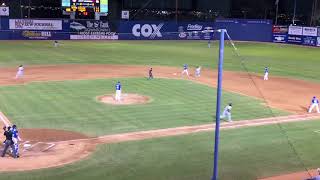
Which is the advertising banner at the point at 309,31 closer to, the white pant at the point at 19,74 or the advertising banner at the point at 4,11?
the advertising banner at the point at 4,11

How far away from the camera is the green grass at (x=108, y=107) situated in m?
25.5

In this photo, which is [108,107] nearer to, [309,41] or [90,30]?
[90,30]

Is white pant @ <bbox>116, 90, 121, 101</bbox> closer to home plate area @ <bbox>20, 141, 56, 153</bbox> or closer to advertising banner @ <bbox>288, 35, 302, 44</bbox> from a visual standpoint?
home plate area @ <bbox>20, 141, 56, 153</bbox>

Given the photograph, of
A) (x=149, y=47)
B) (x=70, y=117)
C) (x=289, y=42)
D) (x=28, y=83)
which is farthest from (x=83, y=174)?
(x=289, y=42)

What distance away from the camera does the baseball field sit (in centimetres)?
1848

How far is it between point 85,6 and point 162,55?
41.0 feet

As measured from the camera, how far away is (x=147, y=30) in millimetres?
82625

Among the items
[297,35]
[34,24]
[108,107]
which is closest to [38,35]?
[34,24]

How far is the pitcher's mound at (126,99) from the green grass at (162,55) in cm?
2030

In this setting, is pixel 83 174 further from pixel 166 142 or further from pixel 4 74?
pixel 4 74

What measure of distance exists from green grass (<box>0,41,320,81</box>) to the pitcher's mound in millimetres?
20298

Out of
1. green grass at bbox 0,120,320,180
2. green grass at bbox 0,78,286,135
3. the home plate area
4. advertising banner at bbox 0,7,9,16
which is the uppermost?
advertising banner at bbox 0,7,9,16

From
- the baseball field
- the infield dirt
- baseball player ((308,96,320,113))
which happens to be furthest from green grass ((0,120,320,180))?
Result: baseball player ((308,96,320,113))

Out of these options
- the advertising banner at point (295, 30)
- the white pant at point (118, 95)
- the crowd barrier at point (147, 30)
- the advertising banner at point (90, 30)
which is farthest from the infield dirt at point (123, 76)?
the advertising banner at point (295, 30)
